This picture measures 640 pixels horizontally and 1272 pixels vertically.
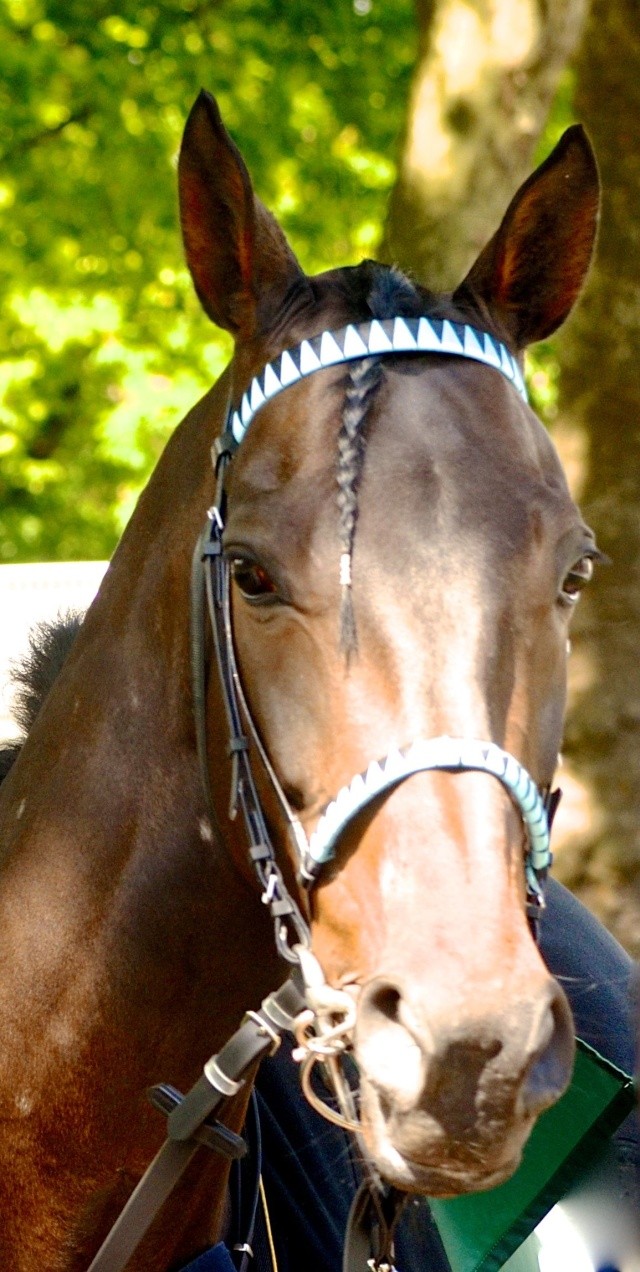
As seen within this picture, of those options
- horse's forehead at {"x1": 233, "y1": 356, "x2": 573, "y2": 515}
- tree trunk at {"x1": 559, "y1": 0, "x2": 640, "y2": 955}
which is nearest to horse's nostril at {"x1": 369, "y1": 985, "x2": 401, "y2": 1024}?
horse's forehead at {"x1": 233, "y1": 356, "x2": 573, "y2": 515}

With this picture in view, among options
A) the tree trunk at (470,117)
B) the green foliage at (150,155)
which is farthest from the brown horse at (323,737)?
the green foliage at (150,155)

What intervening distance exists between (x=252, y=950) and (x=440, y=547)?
0.82 m

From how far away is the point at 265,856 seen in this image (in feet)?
7.48

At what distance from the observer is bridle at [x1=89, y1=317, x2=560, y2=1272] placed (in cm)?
219

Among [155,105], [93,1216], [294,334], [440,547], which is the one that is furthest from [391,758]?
[155,105]

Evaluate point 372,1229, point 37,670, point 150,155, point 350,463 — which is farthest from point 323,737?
point 150,155

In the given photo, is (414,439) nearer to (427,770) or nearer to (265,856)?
(427,770)

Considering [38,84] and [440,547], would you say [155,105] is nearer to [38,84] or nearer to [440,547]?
[38,84]

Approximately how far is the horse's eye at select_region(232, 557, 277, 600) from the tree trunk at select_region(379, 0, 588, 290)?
4774 mm

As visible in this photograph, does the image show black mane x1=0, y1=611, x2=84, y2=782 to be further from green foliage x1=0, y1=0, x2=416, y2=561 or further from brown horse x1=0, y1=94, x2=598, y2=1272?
green foliage x1=0, y1=0, x2=416, y2=561

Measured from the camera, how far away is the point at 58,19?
9680 millimetres

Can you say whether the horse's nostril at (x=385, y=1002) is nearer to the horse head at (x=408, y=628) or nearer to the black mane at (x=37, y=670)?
the horse head at (x=408, y=628)

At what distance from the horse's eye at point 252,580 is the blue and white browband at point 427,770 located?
0.35 metres

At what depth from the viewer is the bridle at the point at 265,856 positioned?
219cm
